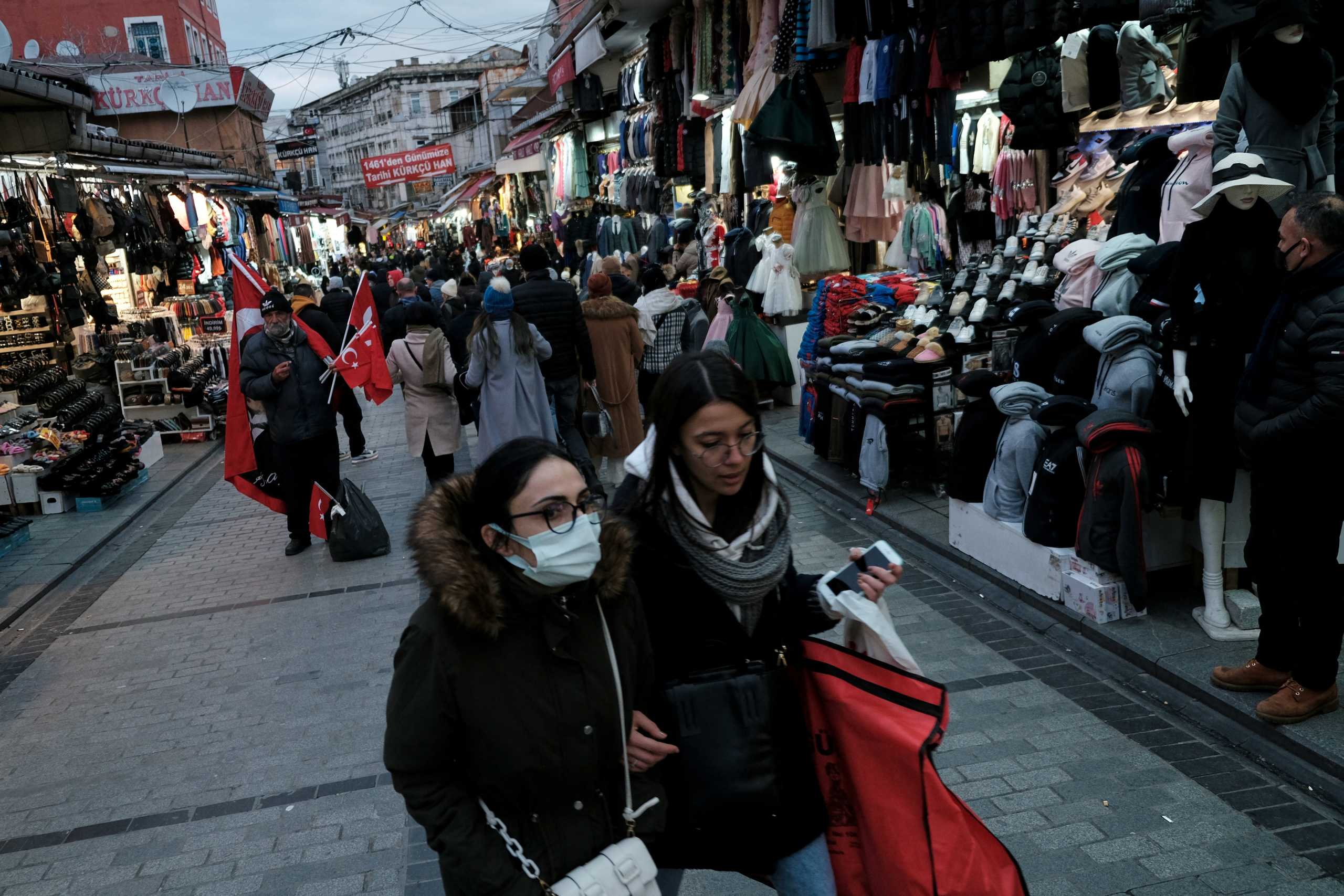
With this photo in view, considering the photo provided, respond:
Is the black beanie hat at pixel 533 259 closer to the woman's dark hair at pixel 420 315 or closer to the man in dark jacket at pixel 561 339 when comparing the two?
the man in dark jacket at pixel 561 339

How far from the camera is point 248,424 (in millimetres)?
8109

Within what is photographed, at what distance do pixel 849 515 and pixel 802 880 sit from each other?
224 inches

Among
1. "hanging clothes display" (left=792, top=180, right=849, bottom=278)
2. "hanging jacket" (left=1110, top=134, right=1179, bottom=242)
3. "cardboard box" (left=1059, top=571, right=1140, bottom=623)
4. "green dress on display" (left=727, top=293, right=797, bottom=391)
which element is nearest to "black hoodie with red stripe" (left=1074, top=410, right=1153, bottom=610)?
"cardboard box" (left=1059, top=571, right=1140, bottom=623)

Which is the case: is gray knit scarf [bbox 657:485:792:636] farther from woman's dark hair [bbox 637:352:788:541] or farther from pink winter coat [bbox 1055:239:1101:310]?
pink winter coat [bbox 1055:239:1101:310]

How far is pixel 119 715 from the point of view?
5.50m

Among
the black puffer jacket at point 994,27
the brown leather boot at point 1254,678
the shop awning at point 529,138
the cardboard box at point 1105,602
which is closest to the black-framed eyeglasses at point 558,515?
the brown leather boot at point 1254,678

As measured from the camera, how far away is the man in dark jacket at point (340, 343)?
426 inches

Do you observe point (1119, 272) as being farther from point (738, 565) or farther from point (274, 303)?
point (274, 303)

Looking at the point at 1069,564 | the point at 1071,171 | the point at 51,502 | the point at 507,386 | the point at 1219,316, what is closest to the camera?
the point at 1219,316

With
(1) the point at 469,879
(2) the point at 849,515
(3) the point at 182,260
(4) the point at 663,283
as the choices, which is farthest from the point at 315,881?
(3) the point at 182,260

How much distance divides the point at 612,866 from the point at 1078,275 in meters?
5.74

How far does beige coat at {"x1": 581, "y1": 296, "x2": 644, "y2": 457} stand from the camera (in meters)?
8.69

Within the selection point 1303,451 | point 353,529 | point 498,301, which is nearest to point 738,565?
point 1303,451

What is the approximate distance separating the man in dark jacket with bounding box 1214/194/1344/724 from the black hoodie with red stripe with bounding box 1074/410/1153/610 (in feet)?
2.47
